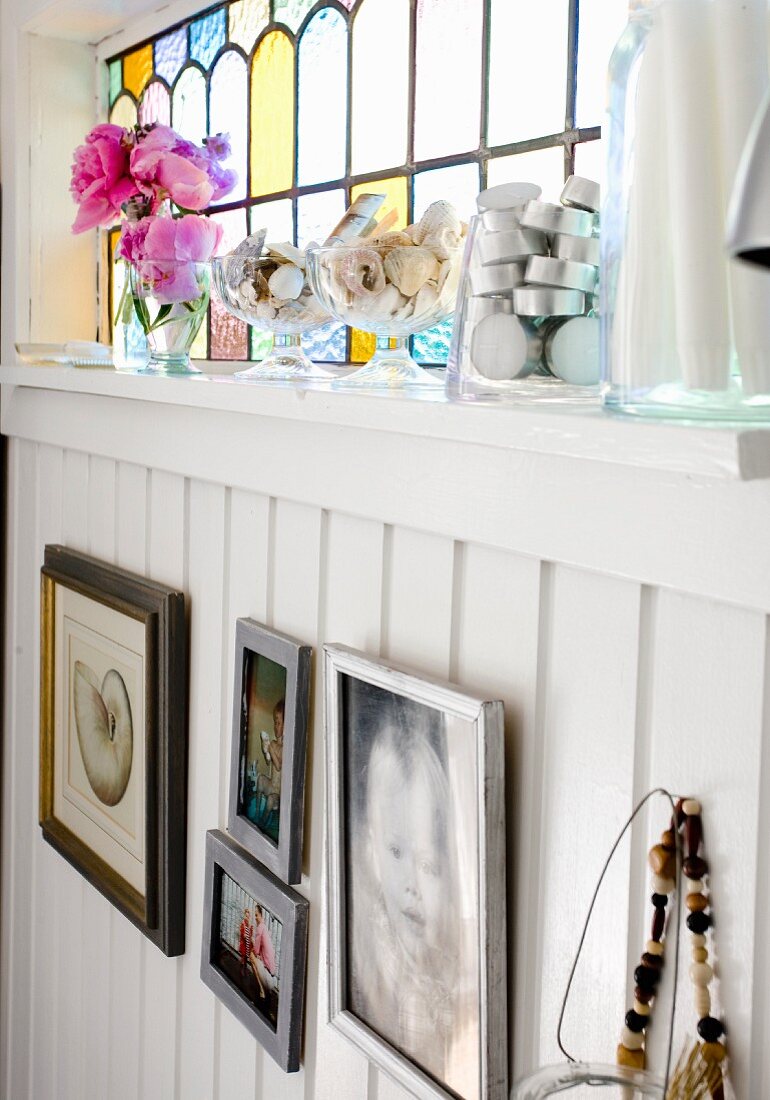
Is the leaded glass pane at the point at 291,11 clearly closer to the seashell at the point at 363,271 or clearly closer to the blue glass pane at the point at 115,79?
the blue glass pane at the point at 115,79

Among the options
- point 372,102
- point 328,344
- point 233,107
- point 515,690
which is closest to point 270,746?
point 515,690

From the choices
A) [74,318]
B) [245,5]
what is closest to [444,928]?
[245,5]

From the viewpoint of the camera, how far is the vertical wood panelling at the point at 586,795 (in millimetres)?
691

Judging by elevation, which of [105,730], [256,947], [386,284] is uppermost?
[386,284]

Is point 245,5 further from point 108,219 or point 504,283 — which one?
point 504,283

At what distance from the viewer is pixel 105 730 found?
143cm

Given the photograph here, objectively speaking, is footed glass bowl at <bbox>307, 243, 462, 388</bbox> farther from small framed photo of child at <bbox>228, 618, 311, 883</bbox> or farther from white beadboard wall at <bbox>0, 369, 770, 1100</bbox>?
small framed photo of child at <bbox>228, 618, 311, 883</bbox>

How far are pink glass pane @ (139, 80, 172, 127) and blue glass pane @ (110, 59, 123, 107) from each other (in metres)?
0.11

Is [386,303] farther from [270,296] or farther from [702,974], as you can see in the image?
[702,974]

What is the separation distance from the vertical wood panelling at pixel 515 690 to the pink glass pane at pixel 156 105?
105 cm

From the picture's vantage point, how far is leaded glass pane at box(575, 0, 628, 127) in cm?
89

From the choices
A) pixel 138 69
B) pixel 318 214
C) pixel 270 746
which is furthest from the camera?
pixel 138 69

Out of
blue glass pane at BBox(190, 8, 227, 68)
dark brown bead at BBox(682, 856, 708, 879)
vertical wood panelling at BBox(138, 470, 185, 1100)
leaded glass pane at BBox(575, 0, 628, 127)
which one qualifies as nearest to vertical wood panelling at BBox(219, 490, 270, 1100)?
vertical wood panelling at BBox(138, 470, 185, 1100)

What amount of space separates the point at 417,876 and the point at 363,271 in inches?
18.0
